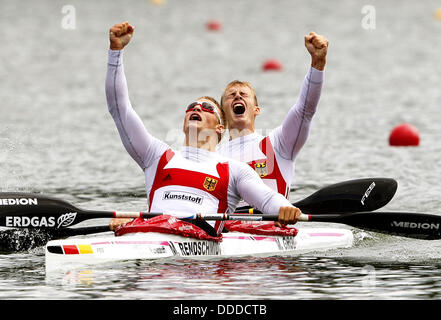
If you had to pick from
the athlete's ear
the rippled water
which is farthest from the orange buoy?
the athlete's ear

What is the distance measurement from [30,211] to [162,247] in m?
1.59

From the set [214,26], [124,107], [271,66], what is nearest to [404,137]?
[124,107]

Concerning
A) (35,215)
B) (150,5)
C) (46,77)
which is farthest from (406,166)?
(150,5)

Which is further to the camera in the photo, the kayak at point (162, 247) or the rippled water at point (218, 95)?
the kayak at point (162, 247)

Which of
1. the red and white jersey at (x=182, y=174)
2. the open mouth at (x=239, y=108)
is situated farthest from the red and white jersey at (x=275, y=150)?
the red and white jersey at (x=182, y=174)

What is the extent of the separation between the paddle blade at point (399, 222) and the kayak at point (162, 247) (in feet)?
2.80

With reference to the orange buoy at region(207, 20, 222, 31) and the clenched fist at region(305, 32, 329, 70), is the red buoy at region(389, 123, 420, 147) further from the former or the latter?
the orange buoy at region(207, 20, 222, 31)

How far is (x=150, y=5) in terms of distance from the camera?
1949 inches

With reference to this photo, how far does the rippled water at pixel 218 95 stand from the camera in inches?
389

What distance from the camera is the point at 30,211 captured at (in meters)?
11.1

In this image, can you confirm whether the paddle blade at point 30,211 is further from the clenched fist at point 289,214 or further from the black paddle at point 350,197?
the black paddle at point 350,197

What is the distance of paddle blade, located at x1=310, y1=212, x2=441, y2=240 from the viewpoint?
1107 cm

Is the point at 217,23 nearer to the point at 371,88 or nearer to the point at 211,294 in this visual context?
the point at 371,88
